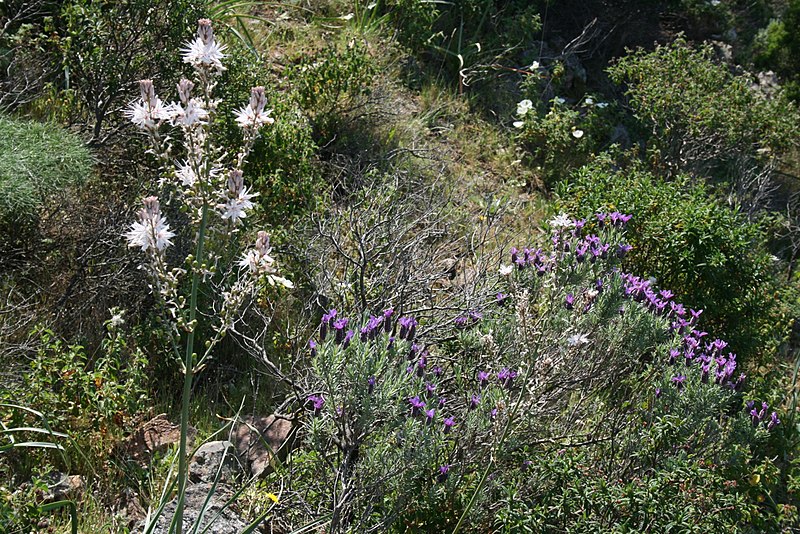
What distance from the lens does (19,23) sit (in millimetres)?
4660

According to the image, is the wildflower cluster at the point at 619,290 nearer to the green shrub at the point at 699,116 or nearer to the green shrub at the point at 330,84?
the green shrub at the point at 330,84

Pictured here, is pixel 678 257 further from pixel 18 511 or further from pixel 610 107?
pixel 18 511

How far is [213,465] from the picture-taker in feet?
10.7

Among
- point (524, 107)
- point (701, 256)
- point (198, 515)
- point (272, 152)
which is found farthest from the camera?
point (524, 107)

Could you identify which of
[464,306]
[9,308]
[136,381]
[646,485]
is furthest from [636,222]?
[9,308]

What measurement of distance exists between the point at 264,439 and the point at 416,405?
87 cm

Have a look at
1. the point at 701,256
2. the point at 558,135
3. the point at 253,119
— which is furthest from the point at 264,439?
the point at 558,135

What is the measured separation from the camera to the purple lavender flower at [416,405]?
2.95m

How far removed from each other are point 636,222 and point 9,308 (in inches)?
Result: 136

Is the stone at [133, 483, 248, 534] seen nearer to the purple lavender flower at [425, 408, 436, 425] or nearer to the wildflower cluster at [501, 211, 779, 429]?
the purple lavender flower at [425, 408, 436, 425]

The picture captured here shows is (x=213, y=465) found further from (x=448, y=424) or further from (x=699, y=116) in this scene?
(x=699, y=116)

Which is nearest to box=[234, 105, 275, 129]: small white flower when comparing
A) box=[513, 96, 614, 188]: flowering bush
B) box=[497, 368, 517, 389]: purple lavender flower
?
box=[497, 368, 517, 389]: purple lavender flower

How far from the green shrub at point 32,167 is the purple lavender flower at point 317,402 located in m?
1.45

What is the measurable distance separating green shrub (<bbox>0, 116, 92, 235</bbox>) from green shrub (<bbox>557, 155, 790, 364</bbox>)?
289 cm
